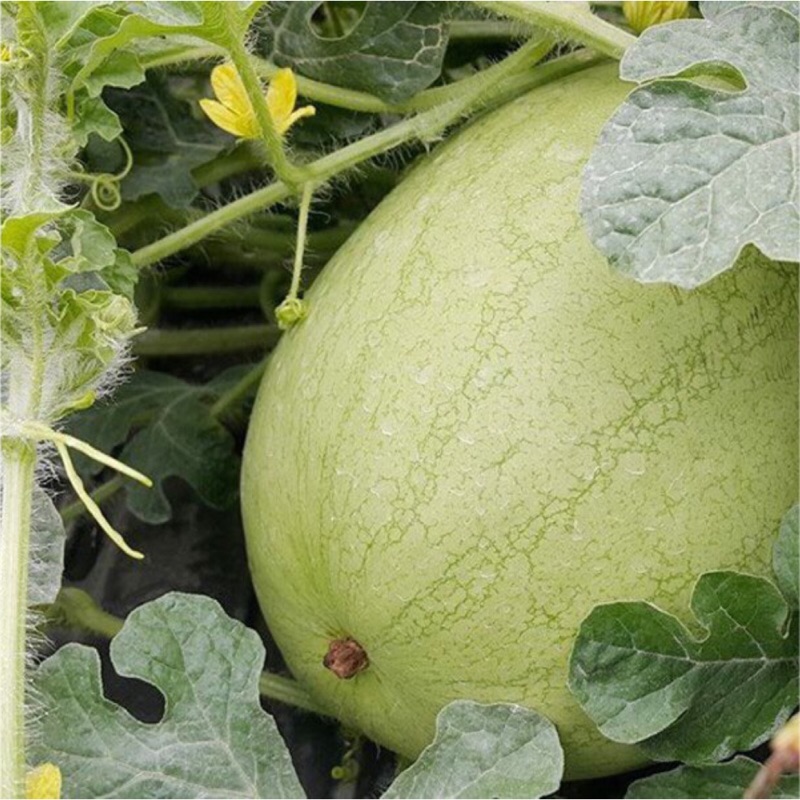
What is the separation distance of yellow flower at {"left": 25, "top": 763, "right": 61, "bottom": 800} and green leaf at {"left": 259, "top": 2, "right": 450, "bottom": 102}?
70 centimetres

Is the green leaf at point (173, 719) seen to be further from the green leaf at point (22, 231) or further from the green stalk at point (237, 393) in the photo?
the green stalk at point (237, 393)

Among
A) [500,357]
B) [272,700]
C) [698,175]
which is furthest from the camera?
[272,700]

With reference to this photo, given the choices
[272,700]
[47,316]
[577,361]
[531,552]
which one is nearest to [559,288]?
[577,361]

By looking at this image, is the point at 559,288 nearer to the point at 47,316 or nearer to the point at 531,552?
the point at 531,552

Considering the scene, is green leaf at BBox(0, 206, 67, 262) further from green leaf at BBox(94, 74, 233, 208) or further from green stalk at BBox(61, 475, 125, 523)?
green stalk at BBox(61, 475, 125, 523)

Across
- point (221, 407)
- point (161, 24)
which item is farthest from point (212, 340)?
point (161, 24)

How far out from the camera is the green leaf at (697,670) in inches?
43.8

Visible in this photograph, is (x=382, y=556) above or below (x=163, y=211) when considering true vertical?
below

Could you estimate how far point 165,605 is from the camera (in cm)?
122

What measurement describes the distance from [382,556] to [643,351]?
260mm

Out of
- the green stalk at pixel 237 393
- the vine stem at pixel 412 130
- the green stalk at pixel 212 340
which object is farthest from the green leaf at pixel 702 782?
the green stalk at pixel 212 340

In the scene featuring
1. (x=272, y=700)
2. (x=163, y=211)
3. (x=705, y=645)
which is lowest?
(x=272, y=700)

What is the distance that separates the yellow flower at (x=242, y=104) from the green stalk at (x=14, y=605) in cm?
35

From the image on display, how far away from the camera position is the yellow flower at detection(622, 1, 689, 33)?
128cm
